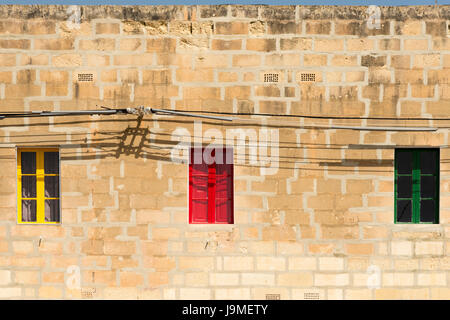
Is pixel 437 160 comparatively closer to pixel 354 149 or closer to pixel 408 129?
pixel 408 129

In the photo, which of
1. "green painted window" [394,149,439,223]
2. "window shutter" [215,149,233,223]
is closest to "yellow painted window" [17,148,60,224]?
"window shutter" [215,149,233,223]

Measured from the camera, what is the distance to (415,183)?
6883 mm

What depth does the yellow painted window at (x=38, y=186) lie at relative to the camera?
6.97 metres

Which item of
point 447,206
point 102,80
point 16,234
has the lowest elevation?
point 16,234

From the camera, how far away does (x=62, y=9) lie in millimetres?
6754

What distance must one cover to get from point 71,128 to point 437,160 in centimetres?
524

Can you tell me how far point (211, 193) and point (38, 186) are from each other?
253 centimetres

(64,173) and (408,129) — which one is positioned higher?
(408,129)

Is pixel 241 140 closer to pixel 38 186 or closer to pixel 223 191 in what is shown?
pixel 223 191

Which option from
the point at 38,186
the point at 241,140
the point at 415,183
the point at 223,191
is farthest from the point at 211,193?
the point at 415,183

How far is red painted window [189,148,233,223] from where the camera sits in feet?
22.8

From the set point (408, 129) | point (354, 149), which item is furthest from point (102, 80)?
point (408, 129)

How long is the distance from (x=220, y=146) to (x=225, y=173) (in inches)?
16.9

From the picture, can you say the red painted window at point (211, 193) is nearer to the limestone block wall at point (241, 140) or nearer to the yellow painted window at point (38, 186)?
the limestone block wall at point (241, 140)
